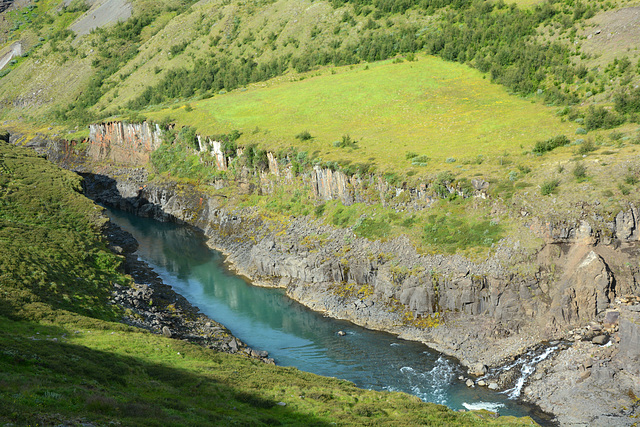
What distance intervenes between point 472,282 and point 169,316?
30.8m

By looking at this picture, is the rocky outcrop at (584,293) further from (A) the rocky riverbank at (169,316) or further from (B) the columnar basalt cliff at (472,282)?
(A) the rocky riverbank at (169,316)

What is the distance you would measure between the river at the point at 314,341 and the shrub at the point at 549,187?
21.2 meters

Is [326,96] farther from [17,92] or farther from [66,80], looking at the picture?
[17,92]

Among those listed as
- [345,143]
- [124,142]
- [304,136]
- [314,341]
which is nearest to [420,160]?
[345,143]

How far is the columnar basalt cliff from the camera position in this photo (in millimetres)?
49844

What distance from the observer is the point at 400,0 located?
125125 millimetres

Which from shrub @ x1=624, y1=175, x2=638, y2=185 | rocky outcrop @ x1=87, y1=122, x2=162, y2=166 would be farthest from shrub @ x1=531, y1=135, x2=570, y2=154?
rocky outcrop @ x1=87, y1=122, x2=162, y2=166

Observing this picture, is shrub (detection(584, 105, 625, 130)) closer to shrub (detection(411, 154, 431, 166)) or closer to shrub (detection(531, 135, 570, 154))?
shrub (detection(531, 135, 570, 154))

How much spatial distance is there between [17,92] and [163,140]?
9954 cm

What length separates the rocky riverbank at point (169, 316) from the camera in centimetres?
5009

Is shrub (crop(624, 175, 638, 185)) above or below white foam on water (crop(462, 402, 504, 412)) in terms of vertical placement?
above

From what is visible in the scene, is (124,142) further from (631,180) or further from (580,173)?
(631,180)

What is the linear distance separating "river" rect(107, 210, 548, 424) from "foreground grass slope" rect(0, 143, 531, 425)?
6.65 meters

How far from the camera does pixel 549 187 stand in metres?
57.0
